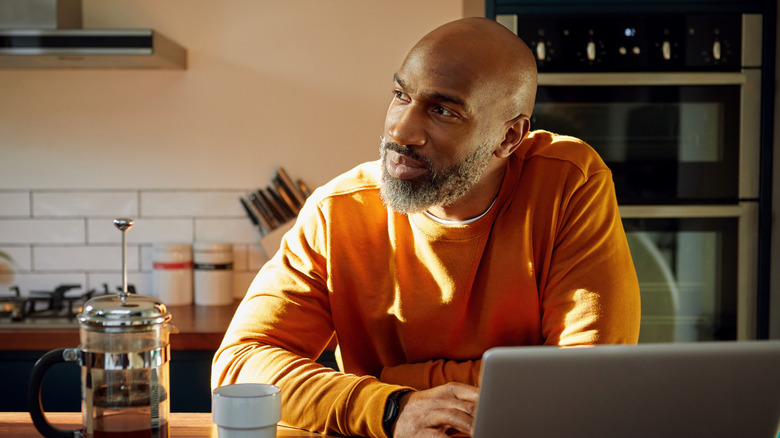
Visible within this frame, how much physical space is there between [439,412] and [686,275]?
1786 millimetres

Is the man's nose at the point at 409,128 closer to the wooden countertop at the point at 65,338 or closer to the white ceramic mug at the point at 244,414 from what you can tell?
the white ceramic mug at the point at 244,414

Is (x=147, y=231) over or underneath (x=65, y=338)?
over

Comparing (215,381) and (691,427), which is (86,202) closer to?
(215,381)

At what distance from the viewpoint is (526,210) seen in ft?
4.80

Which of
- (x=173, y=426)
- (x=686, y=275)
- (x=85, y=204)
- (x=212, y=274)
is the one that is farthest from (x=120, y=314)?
(x=686, y=275)

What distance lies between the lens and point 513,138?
4.98ft

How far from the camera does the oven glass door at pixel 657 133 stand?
8.43ft

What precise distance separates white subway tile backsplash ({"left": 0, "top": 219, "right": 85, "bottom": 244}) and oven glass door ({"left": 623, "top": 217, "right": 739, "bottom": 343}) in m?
1.95

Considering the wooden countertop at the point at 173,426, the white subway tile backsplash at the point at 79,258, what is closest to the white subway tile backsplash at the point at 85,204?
the white subway tile backsplash at the point at 79,258

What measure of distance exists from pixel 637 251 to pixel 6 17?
2202 mm

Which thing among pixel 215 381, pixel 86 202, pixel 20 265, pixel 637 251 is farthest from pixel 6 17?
pixel 637 251

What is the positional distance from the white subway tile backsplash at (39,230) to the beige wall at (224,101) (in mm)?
128

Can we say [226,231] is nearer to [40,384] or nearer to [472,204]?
[472,204]

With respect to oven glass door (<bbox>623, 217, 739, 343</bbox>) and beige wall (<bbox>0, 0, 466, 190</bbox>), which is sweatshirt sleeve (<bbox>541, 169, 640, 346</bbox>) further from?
beige wall (<bbox>0, 0, 466, 190</bbox>)
